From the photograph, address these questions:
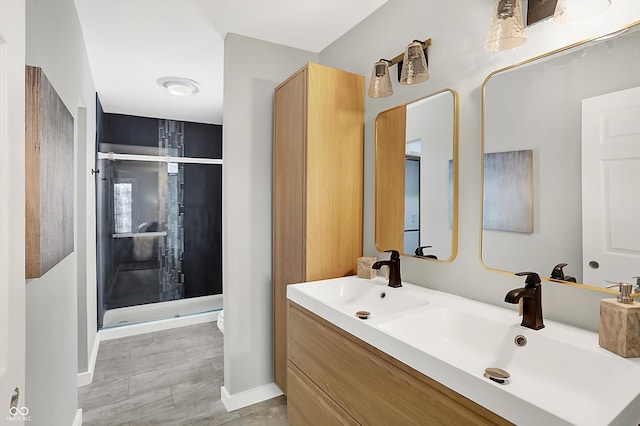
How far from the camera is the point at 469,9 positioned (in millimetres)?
1521

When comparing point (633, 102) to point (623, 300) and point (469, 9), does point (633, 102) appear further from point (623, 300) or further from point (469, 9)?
point (469, 9)

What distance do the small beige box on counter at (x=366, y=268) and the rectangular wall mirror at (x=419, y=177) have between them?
0.13m

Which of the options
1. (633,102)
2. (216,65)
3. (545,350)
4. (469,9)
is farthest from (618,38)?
(216,65)

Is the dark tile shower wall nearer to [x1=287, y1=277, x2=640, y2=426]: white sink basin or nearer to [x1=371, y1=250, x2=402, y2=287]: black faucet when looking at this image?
[x1=287, y1=277, x2=640, y2=426]: white sink basin

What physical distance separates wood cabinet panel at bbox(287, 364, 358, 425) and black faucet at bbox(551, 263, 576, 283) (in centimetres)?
91

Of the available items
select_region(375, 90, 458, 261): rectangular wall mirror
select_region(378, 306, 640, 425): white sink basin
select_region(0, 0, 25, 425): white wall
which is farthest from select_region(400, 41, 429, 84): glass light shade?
select_region(0, 0, 25, 425): white wall

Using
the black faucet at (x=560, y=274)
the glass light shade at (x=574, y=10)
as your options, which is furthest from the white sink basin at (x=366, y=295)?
the glass light shade at (x=574, y=10)

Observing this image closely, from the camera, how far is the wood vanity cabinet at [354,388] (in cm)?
94

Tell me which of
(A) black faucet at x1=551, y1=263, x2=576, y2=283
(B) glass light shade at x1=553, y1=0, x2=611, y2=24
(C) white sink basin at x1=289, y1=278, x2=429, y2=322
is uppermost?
(B) glass light shade at x1=553, y1=0, x2=611, y2=24

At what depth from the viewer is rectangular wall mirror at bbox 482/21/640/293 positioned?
1.06 meters

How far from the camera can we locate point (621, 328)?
919 millimetres

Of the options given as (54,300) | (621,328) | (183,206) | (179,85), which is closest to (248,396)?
(54,300)

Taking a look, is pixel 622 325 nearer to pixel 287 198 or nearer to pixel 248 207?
pixel 287 198

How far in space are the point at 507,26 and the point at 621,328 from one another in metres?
1.04
